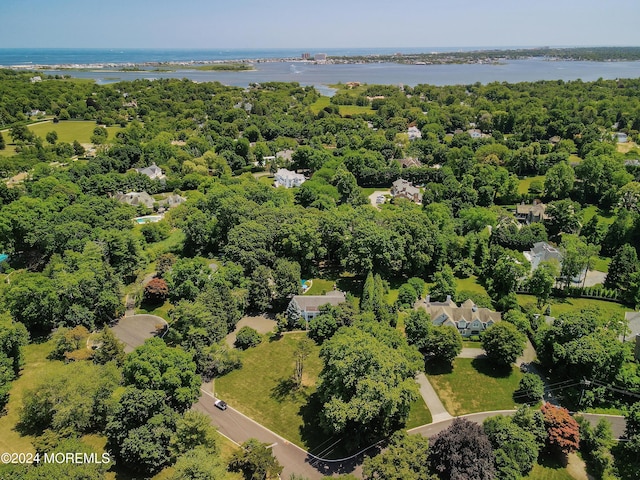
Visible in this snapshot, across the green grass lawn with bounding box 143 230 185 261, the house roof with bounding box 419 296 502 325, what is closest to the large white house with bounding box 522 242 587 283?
the house roof with bounding box 419 296 502 325

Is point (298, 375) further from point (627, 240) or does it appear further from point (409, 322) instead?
point (627, 240)

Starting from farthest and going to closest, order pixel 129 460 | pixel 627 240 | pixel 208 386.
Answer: pixel 627 240 < pixel 208 386 < pixel 129 460

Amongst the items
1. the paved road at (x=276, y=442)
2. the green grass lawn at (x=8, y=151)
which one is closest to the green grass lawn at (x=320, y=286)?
the paved road at (x=276, y=442)

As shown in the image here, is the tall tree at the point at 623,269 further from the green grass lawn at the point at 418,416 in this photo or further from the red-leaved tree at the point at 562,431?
the green grass lawn at the point at 418,416

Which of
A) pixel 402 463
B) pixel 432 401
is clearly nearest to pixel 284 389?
pixel 432 401

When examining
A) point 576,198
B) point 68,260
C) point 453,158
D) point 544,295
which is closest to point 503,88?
point 453,158

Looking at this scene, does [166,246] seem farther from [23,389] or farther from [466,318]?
[466,318]

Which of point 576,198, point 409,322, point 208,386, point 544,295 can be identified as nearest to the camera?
point 208,386

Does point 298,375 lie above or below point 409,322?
below
